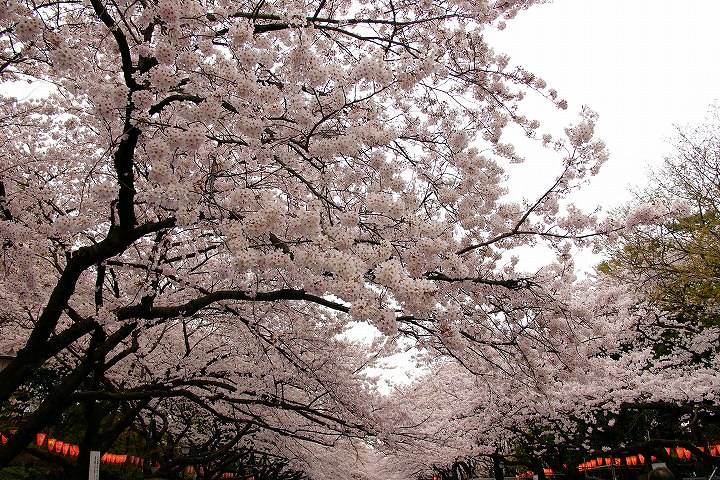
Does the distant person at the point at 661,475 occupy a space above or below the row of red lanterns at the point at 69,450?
below

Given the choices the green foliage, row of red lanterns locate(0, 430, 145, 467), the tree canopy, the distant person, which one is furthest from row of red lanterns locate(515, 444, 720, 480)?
row of red lanterns locate(0, 430, 145, 467)

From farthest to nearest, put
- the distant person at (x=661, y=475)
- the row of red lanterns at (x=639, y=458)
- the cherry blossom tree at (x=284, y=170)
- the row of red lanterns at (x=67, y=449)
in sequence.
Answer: the row of red lanterns at (x=639, y=458) < the row of red lanterns at (x=67, y=449) < the distant person at (x=661, y=475) < the cherry blossom tree at (x=284, y=170)

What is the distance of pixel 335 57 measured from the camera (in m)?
6.12

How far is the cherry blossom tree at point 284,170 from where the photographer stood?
13.6ft

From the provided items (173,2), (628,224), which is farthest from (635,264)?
(173,2)

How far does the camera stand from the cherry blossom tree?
4.14m

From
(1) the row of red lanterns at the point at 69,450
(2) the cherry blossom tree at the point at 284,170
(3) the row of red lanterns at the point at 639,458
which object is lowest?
(3) the row of red lanterns at the point at 639,458

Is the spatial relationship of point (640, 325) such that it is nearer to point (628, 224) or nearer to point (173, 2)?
point (628, 224)

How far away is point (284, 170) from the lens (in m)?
6.06

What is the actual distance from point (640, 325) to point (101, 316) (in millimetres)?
13542

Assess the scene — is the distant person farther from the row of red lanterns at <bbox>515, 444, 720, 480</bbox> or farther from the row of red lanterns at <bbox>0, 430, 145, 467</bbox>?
the row of red lanterns at <bbox>0, 430, 145, 467</bbox>

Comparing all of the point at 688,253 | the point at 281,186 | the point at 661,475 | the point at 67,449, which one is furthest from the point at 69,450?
the point at 688,253

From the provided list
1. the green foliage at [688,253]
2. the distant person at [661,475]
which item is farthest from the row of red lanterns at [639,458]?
the distant person at [661,475]

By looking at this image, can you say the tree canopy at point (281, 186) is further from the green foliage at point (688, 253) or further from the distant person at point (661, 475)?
the green foliage at point (688, 253)
